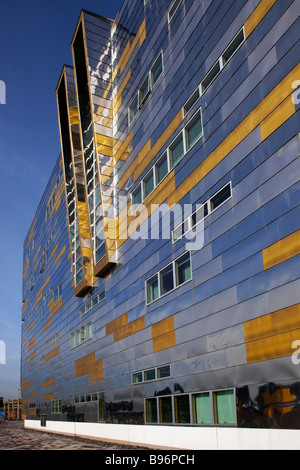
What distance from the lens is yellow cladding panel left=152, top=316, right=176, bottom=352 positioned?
1845cm

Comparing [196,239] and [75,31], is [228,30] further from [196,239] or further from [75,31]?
[75,31]

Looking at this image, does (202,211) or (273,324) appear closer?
(273,324)

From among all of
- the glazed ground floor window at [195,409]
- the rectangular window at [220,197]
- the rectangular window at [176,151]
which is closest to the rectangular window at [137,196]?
the rectangular window at [176,151]

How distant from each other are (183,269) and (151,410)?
7197 mm

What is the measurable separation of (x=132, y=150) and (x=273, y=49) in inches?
507

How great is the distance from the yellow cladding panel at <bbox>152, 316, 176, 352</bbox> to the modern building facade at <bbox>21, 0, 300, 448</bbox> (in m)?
0.10

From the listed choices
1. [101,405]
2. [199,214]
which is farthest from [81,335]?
[199,214]

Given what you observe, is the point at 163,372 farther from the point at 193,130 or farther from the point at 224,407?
the point at 193,130

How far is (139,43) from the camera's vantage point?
25.3 m

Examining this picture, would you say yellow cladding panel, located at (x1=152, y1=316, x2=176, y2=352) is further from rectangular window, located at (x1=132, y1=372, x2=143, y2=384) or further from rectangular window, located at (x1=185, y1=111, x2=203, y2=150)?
rectangular window, located at (x1=185, y1=111, x2=203, y2=150)

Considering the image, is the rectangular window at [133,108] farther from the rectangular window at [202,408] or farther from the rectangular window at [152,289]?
the rectangular window at [202,408]

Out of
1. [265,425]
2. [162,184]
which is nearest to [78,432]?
[162,184]

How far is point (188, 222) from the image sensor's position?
1780 cm

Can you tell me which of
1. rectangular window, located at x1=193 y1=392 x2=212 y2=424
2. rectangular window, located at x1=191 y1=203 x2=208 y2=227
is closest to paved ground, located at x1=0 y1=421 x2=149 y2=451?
rectangular window, located at x1=193 y1=392 x2=212 y2=424
